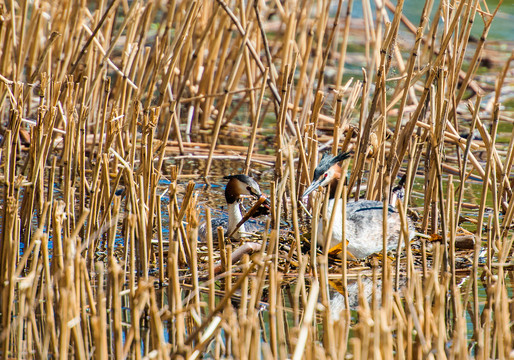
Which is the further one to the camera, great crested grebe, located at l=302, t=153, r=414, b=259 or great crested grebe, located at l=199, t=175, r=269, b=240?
great crested grebe, located at l=199, t=175, r=269, b=240

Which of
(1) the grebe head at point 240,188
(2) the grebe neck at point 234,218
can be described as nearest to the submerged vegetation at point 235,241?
(2) the grebe neck at point 234,218

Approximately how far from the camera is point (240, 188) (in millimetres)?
4508

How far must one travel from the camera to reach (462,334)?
2.12m

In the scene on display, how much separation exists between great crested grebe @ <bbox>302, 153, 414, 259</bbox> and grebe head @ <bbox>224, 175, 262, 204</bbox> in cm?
41

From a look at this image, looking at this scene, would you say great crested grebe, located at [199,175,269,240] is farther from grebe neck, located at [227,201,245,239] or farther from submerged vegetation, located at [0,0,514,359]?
submerged vegetation, located at [0,0,514,359]

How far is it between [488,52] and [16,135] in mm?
8120

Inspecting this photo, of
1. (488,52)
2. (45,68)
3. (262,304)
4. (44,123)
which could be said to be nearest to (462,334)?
Result: (262,304)

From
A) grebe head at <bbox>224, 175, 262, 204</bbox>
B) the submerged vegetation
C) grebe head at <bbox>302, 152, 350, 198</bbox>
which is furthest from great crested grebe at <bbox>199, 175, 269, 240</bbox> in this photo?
grebe head at <bbox>302, 152, 350, 198</bbox>

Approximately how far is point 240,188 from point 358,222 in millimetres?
800

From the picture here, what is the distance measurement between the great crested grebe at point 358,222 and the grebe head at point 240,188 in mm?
407

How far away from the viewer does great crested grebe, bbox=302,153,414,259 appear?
3990 millimetres

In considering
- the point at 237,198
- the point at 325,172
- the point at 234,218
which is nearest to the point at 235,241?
the point at 234,218

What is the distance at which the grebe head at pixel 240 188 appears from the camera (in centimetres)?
448

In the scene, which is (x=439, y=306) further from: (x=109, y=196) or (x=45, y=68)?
(x=45, y=68)
